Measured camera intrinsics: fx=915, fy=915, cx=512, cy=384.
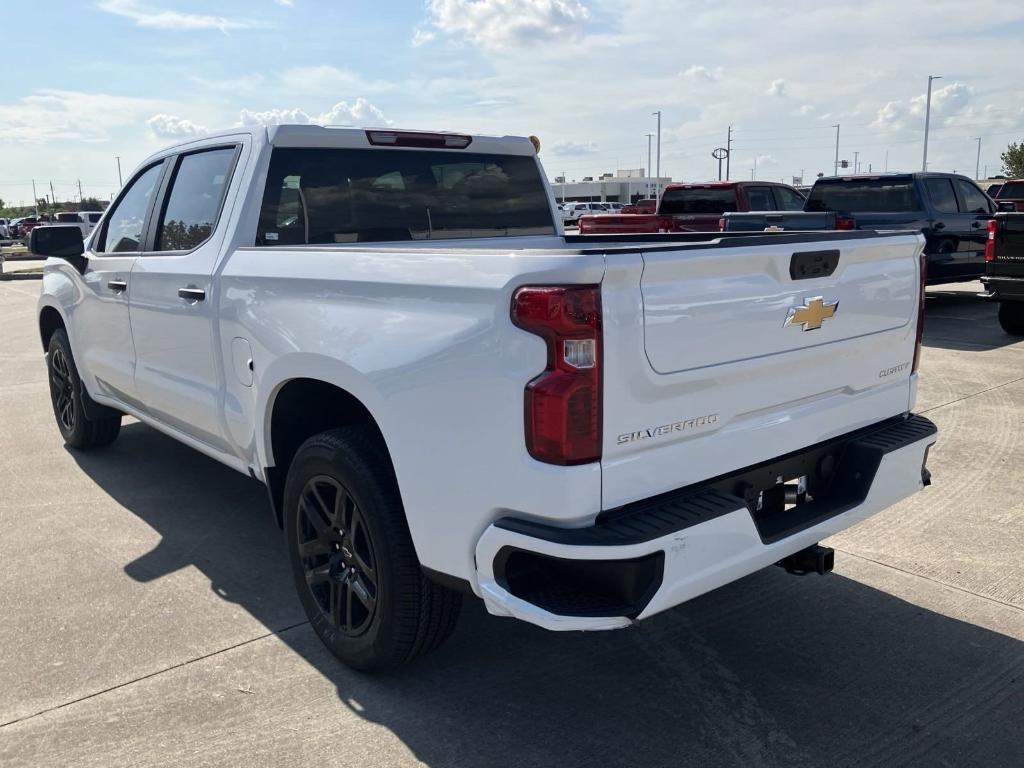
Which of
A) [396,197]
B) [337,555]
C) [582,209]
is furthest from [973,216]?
[582,209]

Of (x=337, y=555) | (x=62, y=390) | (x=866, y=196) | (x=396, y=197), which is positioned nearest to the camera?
(x=337, y=555)

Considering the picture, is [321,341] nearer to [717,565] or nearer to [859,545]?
[717,565]

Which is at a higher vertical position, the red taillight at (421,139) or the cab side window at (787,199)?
the red taillight at (421,139)

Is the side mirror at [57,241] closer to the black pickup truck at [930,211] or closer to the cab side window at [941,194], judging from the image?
the black pickup truck at [930,211]

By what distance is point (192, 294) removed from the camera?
13.1ft

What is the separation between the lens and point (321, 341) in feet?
10.2

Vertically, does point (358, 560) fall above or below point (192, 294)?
below

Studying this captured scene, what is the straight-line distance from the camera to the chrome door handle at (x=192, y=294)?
Result: 3.93 meters

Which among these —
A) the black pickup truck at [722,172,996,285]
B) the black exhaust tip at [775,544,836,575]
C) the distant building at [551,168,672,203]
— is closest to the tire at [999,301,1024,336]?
the black pickup truck at [722,172,996,285]

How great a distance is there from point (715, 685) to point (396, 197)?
2.58 metres

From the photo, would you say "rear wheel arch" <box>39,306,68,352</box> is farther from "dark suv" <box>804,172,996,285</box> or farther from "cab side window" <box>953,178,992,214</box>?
"cab side window" <box>953,178,992,214</box>

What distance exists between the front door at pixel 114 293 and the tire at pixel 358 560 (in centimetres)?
196

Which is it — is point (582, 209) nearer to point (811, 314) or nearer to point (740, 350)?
point (811, 314)

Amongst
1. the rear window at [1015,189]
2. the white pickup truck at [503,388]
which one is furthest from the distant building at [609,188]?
the white pickup truck at [503,388]
